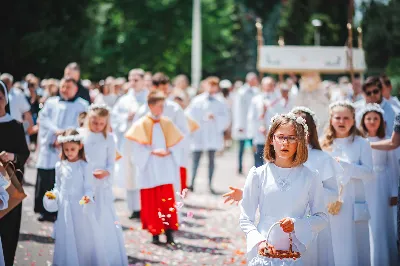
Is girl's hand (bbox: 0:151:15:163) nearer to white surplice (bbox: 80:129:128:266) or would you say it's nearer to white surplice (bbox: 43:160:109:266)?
white surplice (bbox: 43:160:109:266)

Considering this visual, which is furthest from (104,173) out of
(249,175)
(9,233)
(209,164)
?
(209,164)

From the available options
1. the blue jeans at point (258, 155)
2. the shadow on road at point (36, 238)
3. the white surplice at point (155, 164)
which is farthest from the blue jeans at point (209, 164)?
the shadow on road at point (36, 238)

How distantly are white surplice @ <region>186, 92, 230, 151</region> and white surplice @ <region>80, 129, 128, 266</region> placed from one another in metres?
7.37

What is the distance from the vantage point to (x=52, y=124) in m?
11.6

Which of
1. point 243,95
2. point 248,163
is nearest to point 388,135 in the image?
point 243,95

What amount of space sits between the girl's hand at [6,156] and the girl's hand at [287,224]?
11.2 ft

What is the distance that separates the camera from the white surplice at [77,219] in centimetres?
813

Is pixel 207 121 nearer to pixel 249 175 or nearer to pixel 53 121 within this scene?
pixel 53 121

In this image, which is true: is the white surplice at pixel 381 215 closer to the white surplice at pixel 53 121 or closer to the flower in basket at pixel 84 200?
the flower in basket at pixel 84 200

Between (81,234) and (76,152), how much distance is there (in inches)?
35.9

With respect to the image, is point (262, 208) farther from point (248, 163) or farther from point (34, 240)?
point (248, 163)

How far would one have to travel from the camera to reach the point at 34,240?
10.3 meters

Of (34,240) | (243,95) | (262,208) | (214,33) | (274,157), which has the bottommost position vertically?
(34,240)

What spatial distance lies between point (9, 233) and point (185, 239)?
10.6 feet
